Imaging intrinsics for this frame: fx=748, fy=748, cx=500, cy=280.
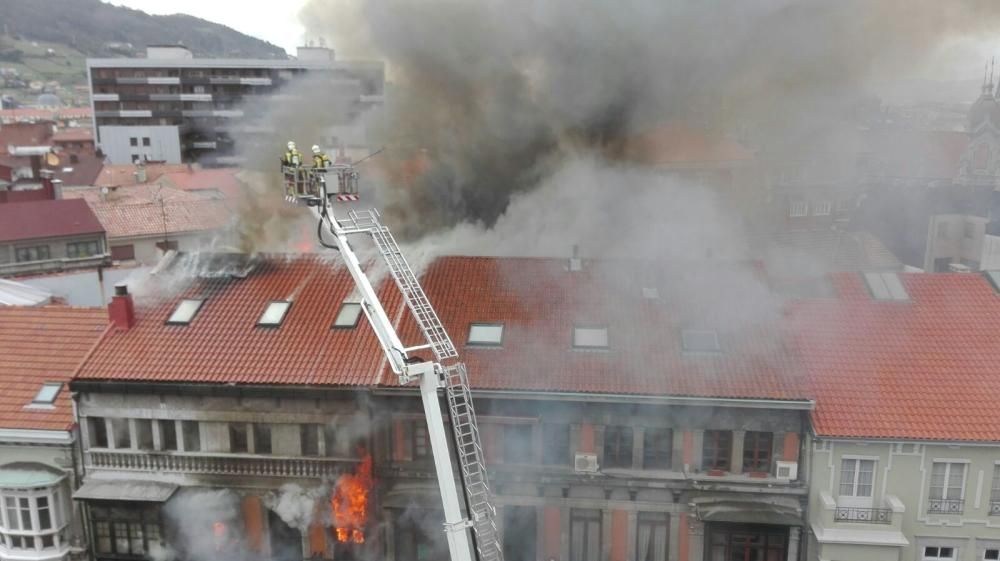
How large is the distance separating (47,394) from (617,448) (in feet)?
45.1

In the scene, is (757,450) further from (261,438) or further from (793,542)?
(261,438)

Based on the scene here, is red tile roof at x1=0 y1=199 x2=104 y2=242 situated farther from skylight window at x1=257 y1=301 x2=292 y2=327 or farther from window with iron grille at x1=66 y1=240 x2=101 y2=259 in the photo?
skylight window at x1=257 y1=301 x2=292 y2=327

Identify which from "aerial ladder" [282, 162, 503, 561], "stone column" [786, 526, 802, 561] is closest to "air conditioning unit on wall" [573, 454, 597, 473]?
"stone column" [786, 526, 802, 561]

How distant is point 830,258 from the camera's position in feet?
96.7

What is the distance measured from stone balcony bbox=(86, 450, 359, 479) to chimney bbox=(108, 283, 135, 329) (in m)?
3.12

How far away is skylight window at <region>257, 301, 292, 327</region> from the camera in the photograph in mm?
18344

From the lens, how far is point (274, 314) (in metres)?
18.6

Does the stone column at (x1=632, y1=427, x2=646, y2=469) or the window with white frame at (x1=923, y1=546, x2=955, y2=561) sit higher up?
the stone column at (x1=632, y1=427, x2=646, y2=469)

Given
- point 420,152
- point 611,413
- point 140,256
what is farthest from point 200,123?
point 611,413

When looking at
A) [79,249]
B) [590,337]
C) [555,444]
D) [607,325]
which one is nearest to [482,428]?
[555,444]

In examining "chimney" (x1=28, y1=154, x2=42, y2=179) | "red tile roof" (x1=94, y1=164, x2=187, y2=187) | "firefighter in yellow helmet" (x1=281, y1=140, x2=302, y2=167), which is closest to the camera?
"firefighter in yellow helmet" (x1=281, y1=140, x2=302, y2=167)

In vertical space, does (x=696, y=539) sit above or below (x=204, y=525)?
above

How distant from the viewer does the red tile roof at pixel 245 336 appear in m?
17.2

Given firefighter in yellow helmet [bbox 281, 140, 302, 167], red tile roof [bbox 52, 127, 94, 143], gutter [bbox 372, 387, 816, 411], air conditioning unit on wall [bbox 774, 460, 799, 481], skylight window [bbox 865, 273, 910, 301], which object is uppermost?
red tile roof [bbox 52, 127, 94, 143]
